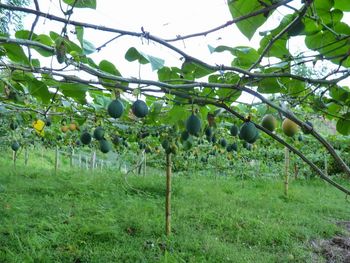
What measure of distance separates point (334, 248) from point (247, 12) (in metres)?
4.66

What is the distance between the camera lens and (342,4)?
3.87ft

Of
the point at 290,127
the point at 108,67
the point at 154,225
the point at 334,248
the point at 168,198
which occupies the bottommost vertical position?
the point at 334,248

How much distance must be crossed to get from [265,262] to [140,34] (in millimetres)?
3540

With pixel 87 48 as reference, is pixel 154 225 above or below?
below

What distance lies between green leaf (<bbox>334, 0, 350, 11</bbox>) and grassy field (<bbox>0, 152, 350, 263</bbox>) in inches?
78.1

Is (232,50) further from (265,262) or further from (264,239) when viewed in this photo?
(264,239)

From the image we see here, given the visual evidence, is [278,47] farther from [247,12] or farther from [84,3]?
[84,3]

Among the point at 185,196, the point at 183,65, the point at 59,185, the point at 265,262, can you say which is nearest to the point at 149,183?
the point at 185,196

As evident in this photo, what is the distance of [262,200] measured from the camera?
7660 millimetres

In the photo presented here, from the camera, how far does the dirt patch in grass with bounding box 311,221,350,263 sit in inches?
179

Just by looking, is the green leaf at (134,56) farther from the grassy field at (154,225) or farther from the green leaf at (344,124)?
the grassy field at (154,225)

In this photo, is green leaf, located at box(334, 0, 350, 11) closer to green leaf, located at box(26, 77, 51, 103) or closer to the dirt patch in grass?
green leaf, located at box(26, 77, 51, 103)

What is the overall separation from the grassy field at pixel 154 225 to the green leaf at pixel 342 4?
1.98 m

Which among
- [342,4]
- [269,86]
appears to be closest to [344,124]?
[269,86]
